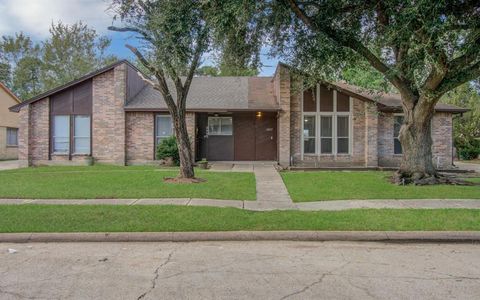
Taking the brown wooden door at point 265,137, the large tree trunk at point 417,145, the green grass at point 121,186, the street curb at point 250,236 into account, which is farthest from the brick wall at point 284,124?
the street curb at point 250,236

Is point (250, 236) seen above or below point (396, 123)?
below

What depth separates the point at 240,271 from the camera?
4.64 m

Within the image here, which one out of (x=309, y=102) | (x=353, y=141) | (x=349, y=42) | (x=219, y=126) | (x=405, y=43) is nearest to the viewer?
(x=405, y=43)

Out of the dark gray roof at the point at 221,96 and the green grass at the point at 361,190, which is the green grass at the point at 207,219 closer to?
the green grass at the point at 361,190

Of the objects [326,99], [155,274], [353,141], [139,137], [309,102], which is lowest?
[155,274]

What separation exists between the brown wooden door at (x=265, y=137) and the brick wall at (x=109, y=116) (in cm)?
682

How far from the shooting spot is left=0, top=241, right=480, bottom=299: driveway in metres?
3.95

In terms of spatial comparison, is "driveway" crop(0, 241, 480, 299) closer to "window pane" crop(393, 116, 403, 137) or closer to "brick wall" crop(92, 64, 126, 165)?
"brick wall" crop(92, 64, 126, 165)

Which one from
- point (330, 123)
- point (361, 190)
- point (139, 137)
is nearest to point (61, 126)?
point (139, 137)

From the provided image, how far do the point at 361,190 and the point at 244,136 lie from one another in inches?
387

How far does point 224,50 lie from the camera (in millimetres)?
11492

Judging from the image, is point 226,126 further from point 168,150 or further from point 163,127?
A: point 168,150

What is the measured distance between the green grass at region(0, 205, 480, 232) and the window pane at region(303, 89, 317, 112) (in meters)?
10.6

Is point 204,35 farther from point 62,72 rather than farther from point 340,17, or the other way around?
point 62,72
